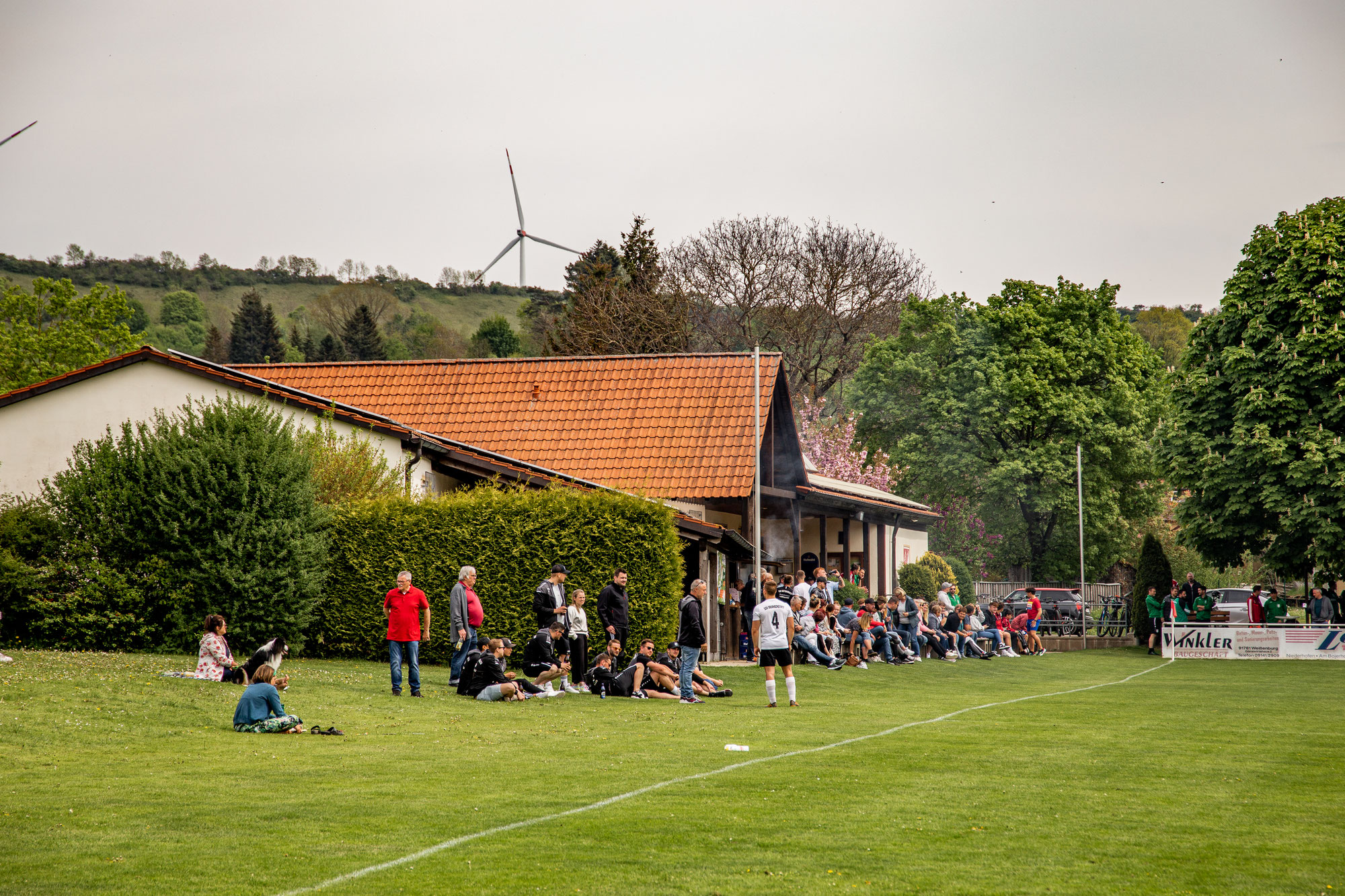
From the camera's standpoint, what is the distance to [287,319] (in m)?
113

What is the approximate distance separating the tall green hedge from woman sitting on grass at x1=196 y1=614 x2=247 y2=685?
5.75 m

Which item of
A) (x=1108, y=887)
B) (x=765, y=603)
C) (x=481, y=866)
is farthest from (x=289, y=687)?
(x=1108, y=887)

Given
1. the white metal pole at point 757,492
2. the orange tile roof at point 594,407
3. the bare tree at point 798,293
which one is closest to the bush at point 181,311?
the bare tree at point 798,293

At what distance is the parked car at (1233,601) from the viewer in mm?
43906

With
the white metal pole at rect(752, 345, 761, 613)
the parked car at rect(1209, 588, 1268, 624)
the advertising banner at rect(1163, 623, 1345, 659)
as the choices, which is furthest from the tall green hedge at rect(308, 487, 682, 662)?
the parked car at rect(1209, 588, 1268, 624)

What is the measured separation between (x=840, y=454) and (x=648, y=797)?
49.3 metres

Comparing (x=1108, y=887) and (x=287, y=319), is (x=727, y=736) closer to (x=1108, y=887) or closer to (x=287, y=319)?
(x=1108, y=887)

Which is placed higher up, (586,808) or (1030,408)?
(1030,408)

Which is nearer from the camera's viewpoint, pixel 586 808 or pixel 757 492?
pixel 586 808

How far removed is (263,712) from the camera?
44.1 feet

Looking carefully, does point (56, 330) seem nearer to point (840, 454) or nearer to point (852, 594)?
point (840, 454)

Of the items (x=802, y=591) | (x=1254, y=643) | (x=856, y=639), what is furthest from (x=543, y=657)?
(x=1254, y=643)

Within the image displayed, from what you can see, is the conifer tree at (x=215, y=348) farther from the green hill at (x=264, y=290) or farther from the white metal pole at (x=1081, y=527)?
the white metal pole at (x=1081, y=527)

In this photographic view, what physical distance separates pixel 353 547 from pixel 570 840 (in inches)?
656
